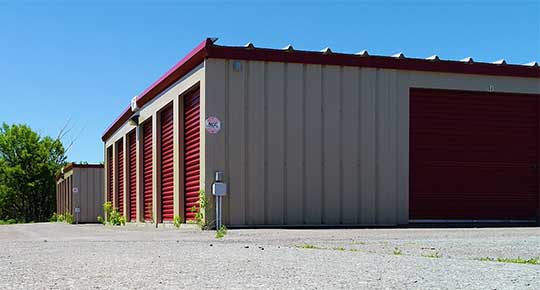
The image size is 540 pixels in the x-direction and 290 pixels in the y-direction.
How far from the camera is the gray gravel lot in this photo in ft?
19.0

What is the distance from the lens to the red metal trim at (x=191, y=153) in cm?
1739

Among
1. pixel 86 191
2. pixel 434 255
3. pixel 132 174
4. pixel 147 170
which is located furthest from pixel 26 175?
pixel 434 255

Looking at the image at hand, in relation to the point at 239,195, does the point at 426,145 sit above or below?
above

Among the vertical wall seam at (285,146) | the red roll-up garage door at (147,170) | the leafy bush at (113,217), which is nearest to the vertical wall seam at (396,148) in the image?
the vertical wall seam at (285,146)

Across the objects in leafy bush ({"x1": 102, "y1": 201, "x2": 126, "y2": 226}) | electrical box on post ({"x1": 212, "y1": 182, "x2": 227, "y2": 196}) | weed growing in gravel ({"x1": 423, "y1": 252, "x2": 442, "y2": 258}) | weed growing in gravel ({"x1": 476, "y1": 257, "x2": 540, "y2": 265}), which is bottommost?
leafy bush ({"x1": 102, "y1": 201, "x2": 126, "y2": 226})

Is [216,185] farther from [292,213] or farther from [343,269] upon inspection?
[343,269]

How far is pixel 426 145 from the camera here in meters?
17.9

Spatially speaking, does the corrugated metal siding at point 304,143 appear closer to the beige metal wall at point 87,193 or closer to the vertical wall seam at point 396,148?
the vertical wall seam at point 396,148

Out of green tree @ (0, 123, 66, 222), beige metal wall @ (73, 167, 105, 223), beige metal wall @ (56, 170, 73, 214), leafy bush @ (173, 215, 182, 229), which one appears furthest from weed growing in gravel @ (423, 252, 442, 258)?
green tree @ (0, 123, 66, 222)

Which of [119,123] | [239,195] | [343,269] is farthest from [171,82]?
[343,269]

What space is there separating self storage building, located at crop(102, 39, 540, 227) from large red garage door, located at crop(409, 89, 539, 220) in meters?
0.02

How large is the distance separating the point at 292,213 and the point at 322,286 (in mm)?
10966

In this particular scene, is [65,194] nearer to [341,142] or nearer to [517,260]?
[341,142]

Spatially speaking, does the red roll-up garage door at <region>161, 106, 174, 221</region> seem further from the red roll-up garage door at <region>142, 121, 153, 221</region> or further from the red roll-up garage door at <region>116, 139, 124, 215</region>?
the red roll-up garage door at <region>116, 139, 124, 215</region>
